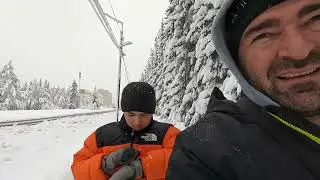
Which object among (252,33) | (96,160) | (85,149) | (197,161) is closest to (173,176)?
(197,161)

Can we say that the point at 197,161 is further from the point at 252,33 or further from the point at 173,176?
the point at 252,33

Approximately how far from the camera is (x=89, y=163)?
3.03 metres

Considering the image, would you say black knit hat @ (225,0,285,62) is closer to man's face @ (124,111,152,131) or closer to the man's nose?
the man's nose

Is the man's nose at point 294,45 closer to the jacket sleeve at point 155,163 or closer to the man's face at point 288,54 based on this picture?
the man's face at point 288,54

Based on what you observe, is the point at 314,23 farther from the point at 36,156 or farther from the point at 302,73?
the point at 36,156

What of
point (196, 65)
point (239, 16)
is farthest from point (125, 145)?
point (196, 65)

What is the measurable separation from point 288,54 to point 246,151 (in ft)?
1.50

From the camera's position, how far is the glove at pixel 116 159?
2887mm

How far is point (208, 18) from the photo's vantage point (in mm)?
11070

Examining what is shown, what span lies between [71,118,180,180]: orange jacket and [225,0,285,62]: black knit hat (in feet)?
5.39

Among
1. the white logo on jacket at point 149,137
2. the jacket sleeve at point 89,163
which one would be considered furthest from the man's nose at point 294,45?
the white logo on jacket at point 149,137

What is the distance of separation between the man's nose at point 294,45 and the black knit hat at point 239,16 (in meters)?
0.16

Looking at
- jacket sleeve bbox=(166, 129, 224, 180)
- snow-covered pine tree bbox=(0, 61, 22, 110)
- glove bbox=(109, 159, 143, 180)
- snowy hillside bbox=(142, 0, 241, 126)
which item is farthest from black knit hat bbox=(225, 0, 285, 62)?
snow-covered pine tree bbox=(0, 61, 22, 110)

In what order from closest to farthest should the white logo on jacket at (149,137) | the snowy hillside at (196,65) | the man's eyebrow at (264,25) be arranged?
the man's eyebrow at (264,25) < the white logo on jacket at (149,137) < the snowy hillside at (196,65)
